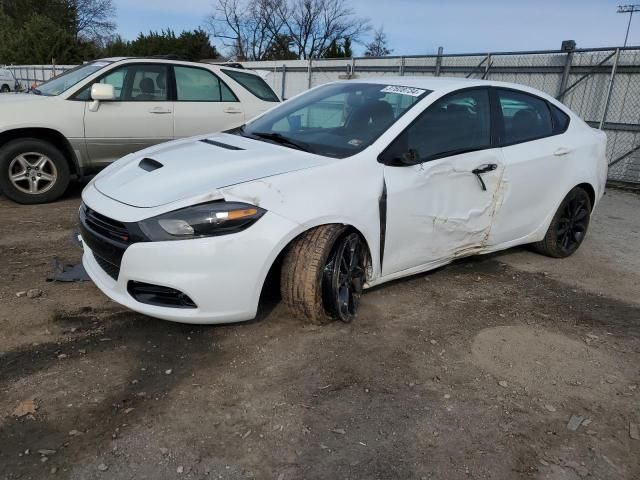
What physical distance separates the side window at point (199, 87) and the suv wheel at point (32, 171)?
1685 mm

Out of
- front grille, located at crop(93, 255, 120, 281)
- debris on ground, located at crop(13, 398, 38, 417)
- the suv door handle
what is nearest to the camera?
debris on ground, located at crop(13, 398, 38, 417)

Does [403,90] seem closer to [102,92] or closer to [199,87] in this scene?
[102,92]

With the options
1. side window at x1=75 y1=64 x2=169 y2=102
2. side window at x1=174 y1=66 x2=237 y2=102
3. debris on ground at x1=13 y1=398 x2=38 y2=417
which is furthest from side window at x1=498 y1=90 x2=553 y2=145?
side window at x1=75 y1=64 x2=169 y2=102

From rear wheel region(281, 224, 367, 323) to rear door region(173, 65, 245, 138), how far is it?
4.16 m

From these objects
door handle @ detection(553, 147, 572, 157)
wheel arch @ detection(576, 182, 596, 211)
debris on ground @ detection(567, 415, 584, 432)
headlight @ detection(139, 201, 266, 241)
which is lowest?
debris on ground @ detection(567, 415, 584, 432)

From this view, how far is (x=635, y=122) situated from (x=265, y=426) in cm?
1027

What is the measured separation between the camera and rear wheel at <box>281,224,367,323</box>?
10.2 feet

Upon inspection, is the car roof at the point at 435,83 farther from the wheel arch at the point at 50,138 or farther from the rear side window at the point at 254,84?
the wheel arch at the point at 50,138

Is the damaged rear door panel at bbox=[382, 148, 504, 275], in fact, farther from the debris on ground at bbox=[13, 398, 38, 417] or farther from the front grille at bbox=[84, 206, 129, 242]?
the debris on ground at bbox=[13, 398, 38, 417]

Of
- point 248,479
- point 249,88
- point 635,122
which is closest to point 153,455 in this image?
point 248,479

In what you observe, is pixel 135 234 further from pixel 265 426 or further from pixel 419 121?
pixel 419 121

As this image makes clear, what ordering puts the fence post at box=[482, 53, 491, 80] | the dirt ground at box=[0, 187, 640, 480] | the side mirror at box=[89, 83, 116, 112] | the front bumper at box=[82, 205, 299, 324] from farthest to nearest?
1. the fence post at box=[482, 53, 491, 80]
2. the side mirror at box=[89, 83, 116, 112]
3. the front bumper at box=[82, 205, 299, 324]
4. the dirt ground at box=[0, 187, 640, 480]

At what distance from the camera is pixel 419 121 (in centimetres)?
367

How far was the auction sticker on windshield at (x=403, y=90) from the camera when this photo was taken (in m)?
3.85
